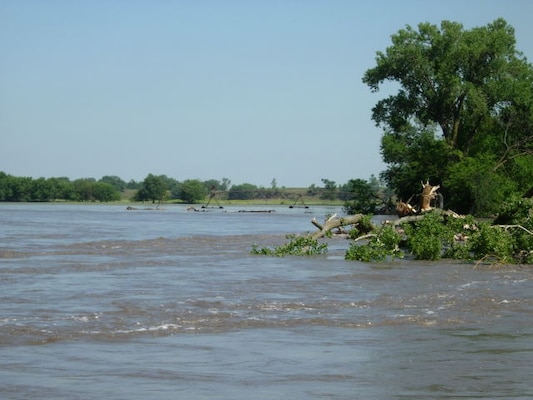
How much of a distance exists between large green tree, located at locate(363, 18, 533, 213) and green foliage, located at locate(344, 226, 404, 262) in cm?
3048

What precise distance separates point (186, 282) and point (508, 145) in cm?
4434

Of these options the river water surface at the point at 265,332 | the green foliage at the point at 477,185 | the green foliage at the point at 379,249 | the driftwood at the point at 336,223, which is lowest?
the river water surface at the point at 265,332

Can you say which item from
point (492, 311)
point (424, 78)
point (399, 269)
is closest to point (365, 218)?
point (399, 269)

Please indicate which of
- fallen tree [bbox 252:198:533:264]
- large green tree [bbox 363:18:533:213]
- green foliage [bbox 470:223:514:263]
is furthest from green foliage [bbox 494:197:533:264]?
large green tree [bbox 363:18:533:213]

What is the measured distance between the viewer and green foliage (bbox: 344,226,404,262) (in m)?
24.2

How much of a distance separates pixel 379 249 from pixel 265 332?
1297 cm

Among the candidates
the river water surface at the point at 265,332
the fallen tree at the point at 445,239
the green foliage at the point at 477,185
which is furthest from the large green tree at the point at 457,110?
the river water surface at the point at 265,332

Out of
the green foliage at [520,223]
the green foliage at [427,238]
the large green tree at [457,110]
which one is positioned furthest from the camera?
the large green tree at [457,110]

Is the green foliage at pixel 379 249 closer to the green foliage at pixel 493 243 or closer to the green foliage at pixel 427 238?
the green foliage at pixel 427 238

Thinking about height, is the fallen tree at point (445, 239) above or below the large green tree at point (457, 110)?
below

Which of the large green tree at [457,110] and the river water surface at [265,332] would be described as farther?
the large green tree at [457,110]

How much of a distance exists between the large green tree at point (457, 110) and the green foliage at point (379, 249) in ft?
100

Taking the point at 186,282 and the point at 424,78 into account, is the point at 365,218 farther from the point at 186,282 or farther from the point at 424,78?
the point at 424,78

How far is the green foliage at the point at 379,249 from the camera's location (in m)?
24.2
